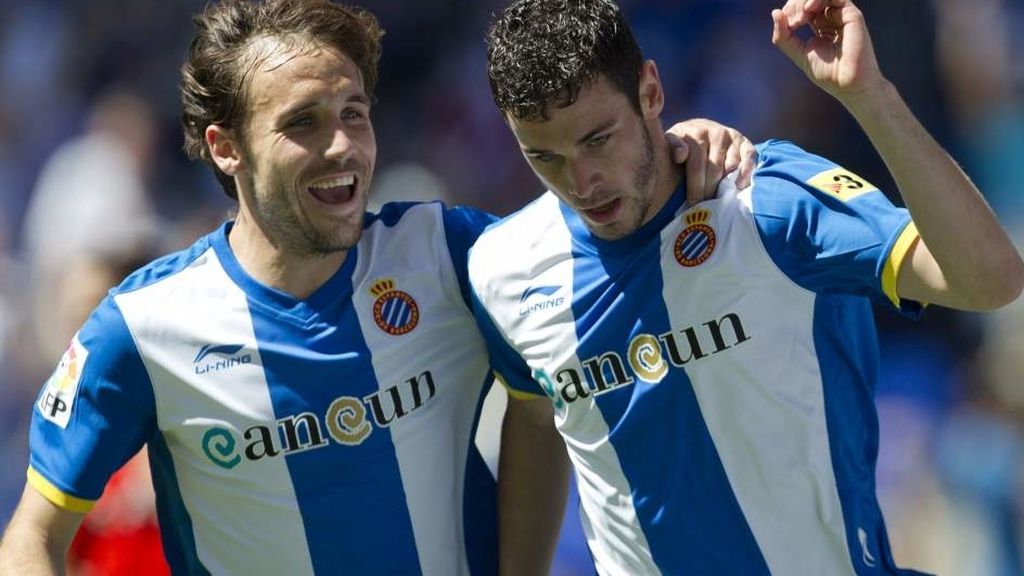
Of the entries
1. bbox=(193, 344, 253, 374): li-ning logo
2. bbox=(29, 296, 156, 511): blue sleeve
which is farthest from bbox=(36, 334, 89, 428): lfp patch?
bbox=(193, 344, 253, 374): li-ning logo

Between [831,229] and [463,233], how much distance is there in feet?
3.49

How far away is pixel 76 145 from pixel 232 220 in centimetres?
622

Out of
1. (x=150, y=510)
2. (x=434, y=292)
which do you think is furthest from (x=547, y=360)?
(x=150, y=510)

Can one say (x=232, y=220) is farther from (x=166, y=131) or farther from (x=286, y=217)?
(x=166, y=131)

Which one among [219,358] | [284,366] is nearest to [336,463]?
[284,366]

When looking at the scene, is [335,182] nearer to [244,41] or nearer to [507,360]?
[244,41]

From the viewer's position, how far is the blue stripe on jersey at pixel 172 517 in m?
4.06

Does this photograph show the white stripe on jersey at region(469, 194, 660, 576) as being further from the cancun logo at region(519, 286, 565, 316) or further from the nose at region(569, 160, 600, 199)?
the nose at region(569, 160, 600, 199)

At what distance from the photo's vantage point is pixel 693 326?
3652 mm

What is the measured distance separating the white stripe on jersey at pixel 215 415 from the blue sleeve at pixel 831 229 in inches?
51.6

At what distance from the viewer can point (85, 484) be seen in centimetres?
395

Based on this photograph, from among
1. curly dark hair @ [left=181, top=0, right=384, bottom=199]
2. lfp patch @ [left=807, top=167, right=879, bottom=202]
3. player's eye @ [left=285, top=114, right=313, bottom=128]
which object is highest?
curly dark hair @ [left=181, top=0, right=384, bottom=199]

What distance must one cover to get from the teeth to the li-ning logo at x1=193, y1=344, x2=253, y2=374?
1.44 ft

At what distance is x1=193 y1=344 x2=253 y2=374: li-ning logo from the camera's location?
3.95 metres
